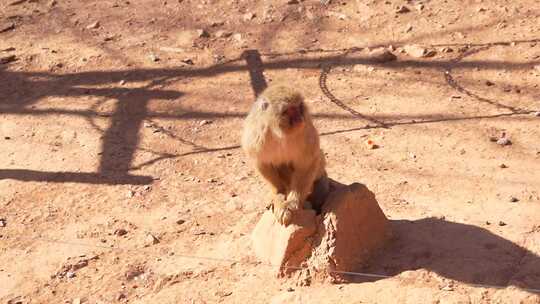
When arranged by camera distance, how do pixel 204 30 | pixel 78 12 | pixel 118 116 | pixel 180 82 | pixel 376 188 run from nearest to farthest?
1. pixel 376 188
2. pixel 118 116
3. pixel 180 82
4. pixel 204 30
5. pixel 78 12

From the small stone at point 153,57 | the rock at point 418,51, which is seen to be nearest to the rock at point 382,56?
the rock at point 418,51

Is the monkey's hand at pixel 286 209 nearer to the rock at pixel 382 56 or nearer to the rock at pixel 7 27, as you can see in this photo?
the rock at pixel 382 56

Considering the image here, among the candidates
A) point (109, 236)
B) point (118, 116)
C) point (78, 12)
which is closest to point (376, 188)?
point (109, 236)

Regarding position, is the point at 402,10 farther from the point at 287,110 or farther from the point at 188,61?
the point at 287,110

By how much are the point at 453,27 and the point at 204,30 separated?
10.4 ft

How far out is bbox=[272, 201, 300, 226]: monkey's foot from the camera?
17.3ft

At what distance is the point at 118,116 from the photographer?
27.3ft

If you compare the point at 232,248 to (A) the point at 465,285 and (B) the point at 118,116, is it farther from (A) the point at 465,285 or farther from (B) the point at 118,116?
(B) the point at 118,116

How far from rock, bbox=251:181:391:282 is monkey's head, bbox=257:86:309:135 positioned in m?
0.59

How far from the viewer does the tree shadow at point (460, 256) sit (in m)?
5.12

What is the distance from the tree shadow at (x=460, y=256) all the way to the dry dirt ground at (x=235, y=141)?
15 millimetres

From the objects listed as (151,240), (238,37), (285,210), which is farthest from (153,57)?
(285,210)

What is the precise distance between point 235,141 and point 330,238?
2.60 meters

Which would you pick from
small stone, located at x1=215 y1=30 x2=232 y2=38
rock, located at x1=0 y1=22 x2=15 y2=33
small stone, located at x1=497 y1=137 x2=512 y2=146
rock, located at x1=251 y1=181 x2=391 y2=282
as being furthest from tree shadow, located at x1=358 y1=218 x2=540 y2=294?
rock, located at x1=0 y1=22 x2=15 y2=33
